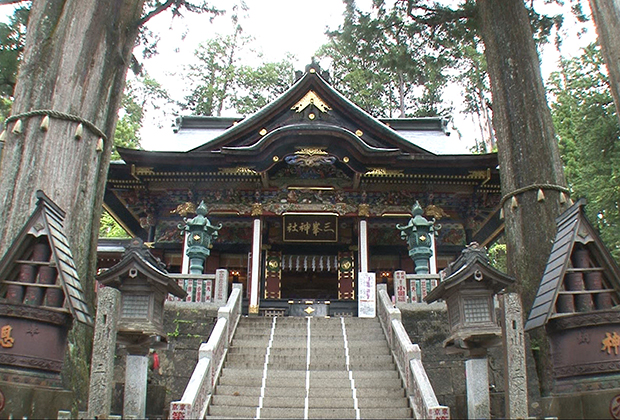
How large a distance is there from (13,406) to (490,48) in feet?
27.8

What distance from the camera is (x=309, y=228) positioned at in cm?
1448

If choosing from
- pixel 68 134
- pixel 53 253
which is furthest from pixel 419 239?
pixel 53 253

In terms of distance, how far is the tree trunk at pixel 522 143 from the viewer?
757 centimetres

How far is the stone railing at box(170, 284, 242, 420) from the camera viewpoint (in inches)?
231

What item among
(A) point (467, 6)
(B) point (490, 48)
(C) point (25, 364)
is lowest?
(C) point (25, 364)

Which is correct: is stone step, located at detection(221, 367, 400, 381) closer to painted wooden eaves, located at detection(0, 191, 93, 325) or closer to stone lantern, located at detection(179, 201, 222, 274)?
painted wooden eaves, located at detection(0, 191, 93, 325)

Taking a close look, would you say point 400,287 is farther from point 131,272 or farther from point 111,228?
point 111,228

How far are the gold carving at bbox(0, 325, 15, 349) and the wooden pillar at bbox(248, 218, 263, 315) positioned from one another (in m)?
8.30

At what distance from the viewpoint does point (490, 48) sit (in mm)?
9141

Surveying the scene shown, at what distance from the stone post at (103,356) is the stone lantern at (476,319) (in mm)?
3886

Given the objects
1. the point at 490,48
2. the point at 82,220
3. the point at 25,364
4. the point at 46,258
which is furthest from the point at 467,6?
the point at 25,364

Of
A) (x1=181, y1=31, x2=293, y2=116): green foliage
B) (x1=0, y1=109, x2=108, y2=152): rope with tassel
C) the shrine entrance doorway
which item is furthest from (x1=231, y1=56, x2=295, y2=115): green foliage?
(x1=0, y1=109, x2=108, y2=152): rope with tassel

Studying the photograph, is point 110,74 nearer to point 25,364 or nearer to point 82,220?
point 82,220

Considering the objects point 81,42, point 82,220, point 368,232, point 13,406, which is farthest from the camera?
point 368,232
